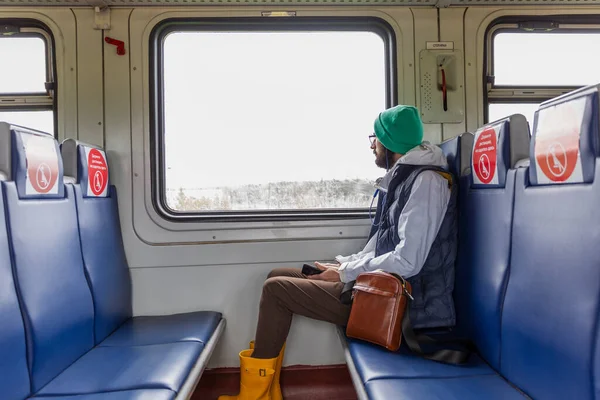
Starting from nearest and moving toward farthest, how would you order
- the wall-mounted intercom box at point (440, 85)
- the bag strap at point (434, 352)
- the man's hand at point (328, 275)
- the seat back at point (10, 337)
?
1. the seat back at point (10, 337)
2. the bag strap at point (434, 352)
3. the man's hand at point (328, 275)
4. the wall-mounted intercom box at point (440, 85)

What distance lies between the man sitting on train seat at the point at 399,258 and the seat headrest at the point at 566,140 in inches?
20.7

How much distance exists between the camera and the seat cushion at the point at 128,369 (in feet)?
5.35

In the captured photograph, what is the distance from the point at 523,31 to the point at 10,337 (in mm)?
3262

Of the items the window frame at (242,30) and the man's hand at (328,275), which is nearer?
the man's hand at (328,275)

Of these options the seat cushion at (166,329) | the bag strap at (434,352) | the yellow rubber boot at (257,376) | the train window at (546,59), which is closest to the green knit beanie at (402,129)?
the bag strap at (434,352)

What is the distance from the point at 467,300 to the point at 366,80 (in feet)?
5.18

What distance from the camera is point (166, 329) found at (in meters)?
2.36

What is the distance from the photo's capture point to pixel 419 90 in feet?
9.16

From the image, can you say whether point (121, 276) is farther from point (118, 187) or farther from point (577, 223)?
point (577, 223)

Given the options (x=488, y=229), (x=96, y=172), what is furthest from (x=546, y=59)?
(x=96, y=172)

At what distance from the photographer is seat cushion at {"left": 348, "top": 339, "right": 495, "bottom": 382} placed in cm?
168

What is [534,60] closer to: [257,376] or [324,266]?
[324,266]

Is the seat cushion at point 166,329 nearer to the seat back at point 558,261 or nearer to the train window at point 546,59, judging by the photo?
the seat back at point 558,261

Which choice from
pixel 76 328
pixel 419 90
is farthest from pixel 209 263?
pixel 419 90
